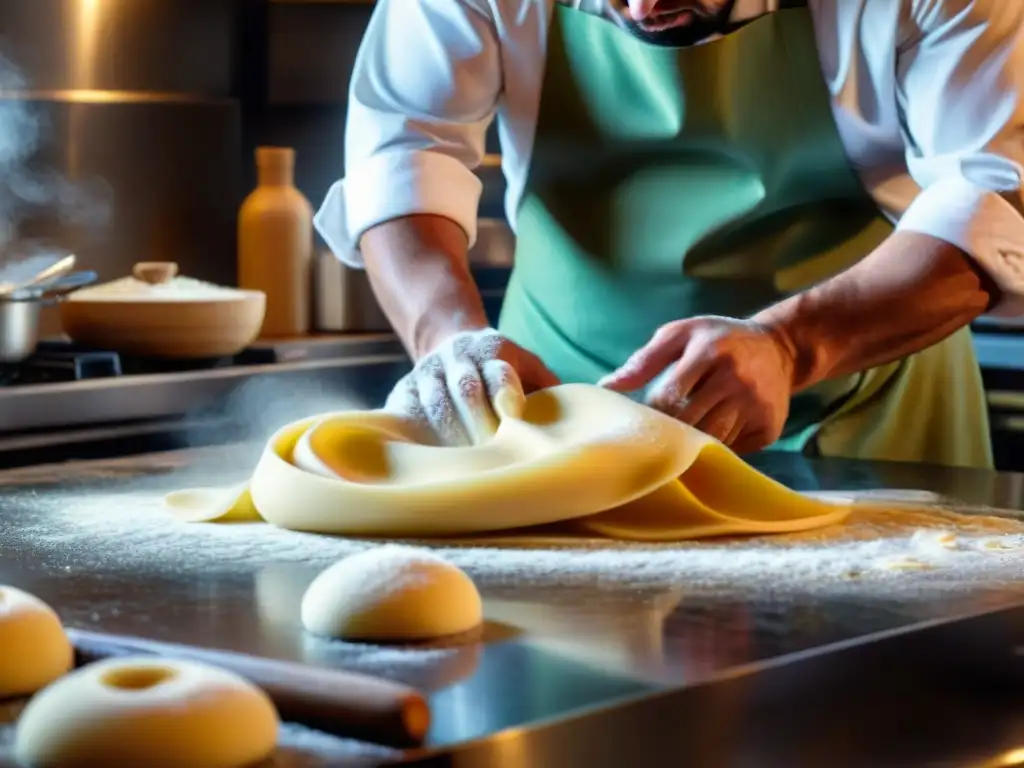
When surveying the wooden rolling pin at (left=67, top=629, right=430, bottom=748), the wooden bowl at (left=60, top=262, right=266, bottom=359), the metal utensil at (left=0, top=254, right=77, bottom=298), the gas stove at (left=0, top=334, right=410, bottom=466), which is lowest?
the gas stove at (left=0, top=334, right=410, bottom=466)

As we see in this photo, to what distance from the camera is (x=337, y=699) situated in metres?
0.62

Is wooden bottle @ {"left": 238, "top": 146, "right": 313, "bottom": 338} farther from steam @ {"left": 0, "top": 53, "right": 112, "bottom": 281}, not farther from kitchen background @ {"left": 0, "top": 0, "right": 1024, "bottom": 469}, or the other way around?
steam @ {"left": 0, "top": 53, "right": 112, "bottom": 281}

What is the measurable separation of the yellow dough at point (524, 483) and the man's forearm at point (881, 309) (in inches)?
8.3

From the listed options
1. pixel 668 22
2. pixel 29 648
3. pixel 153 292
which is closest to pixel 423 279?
pixel 668 22

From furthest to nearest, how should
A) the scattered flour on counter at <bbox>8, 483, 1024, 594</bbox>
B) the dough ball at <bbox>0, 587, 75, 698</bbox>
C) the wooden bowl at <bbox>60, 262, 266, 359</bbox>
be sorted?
1. the wooden bowl at <bbox>60, 262, 266, 359</bbox>
2. the scattered flour on counter at <bbox>8, 483, 1024, 594</bbox>
3. the dough ball at <bbox>0, 587, 75, 698</bbox>

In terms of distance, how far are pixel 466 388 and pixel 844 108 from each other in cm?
53

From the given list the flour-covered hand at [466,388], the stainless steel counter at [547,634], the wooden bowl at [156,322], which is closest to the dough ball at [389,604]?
the stainless steel counter at [547,634]

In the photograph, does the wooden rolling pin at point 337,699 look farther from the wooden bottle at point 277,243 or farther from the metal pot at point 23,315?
the wooden bottle at point 277,243

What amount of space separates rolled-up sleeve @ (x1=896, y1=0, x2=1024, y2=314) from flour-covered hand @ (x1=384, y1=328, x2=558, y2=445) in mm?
428

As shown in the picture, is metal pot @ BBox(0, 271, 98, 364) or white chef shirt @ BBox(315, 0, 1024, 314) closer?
white chef shirt @ BBox(315, 0, 1024, 314)

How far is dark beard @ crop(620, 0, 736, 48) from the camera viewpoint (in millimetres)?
1521

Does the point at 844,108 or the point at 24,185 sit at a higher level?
the point at 844,108

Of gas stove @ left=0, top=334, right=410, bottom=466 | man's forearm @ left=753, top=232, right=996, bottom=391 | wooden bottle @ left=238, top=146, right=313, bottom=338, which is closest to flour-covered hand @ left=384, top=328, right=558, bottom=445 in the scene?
man's forearm @ left=753, top=232, right=996, bottom=391

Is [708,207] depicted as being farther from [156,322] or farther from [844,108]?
[156,322]
